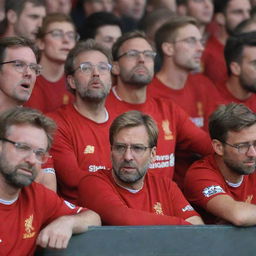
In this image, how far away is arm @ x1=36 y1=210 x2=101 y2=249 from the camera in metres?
5.48

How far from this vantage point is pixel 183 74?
871 cm

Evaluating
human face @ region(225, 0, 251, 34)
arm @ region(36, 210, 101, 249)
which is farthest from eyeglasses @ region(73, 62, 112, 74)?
human face @ region(225, 0, 251, 34)

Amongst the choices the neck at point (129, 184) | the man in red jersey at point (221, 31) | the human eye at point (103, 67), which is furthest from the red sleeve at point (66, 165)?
the man in red jersey at point (221, 31)

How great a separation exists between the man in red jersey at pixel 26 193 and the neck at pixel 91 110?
1.58 metres

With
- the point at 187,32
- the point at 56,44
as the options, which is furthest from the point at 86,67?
the point at 187,32

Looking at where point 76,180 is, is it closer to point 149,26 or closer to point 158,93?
point 158,93

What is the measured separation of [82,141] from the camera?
7020mm

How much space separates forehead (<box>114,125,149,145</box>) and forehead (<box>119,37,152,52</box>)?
1.83 metres

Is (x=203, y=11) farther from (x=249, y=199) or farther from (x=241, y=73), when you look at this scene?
(x=249, y=199)

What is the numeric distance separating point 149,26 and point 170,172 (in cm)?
290

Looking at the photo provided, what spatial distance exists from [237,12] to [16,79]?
4.43 metres

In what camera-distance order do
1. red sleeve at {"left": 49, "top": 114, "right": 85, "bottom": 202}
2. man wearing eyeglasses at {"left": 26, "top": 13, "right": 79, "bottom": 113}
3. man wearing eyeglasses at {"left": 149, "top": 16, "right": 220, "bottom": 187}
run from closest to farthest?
red sleeve at {"left": 49, "top": 114, "right": 85, "bottom": 202} → man wearing eyeglasses at {"left": 26, "top": 13, "right": 79, "bottom": 113} → man wearing eyeglasses at {"left": 149, "top": 16, "right": 220, "bottom": 187}

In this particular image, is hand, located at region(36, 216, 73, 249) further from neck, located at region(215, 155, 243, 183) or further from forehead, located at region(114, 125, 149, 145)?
neck, located at region(215, 155, 243, 183)

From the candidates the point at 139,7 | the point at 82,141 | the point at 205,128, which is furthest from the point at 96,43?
the point at 139,7
